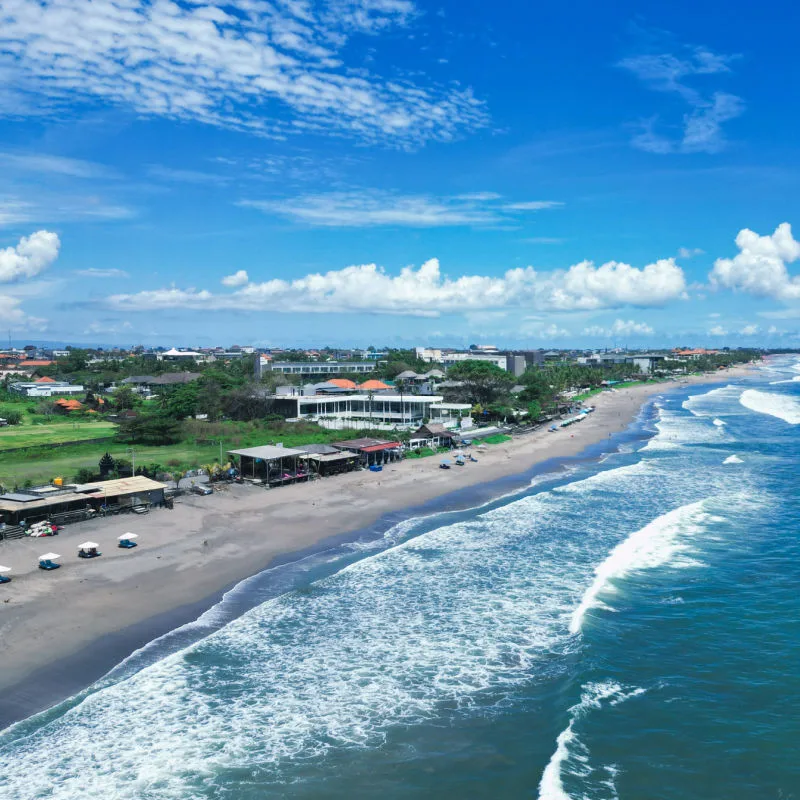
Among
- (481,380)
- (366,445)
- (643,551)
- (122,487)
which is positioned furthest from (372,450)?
(481,380)

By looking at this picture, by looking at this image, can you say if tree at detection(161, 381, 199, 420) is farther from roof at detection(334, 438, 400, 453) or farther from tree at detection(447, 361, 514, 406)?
tree at detection(447, 361, 514, 406)

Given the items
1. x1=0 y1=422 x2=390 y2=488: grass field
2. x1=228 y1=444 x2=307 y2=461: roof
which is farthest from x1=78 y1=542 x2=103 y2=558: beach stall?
x1=228 y1=444 x2=307 y2=461: roof

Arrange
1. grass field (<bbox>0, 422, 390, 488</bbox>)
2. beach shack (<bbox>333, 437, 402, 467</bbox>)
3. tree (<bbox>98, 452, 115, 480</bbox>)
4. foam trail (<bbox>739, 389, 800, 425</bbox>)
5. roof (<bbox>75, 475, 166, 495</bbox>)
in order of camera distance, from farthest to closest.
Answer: foam trail (<bbox>739, 389, 800, 425</bbox>) → beach shack (<bbox>333, 437, 402, 467</bbox>) → grass field (<bbox>0, 422, 390, 488</bbox>) → tree (<bbox>98, 452, 115, 480</bbox>) → roof (<bbox>75, 475, 166, 495</bbox>)

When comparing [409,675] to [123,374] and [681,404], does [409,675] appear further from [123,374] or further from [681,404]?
[123,374]

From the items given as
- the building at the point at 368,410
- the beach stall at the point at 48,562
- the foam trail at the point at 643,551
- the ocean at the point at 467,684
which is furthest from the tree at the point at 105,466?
the foam trail at the point at 643,551

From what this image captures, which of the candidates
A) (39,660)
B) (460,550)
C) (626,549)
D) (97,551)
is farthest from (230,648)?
(626,549)

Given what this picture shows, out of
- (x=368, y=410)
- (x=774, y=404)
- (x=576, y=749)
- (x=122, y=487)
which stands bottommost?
(x=576, y=749)

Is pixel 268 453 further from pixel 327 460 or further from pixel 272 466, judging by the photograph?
pixel 327 460
